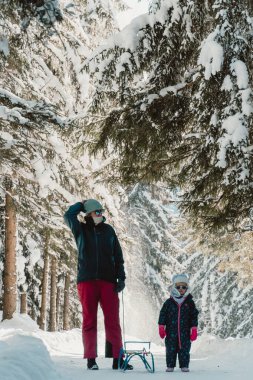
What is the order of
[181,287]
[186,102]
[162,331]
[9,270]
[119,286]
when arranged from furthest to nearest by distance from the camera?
1. [9,270]
2. [186,102]
3. [181,287]
4. [162,331]
5. [119,286]

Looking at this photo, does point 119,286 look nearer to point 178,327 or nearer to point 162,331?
point 162,331

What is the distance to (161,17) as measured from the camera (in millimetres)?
7207

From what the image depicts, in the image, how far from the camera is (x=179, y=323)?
774cm

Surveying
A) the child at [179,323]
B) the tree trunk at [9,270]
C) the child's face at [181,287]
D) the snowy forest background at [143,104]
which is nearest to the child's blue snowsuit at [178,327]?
the child at [179,323]

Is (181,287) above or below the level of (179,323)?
above

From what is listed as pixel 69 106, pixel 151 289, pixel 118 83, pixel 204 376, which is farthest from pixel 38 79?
pixel 151 289

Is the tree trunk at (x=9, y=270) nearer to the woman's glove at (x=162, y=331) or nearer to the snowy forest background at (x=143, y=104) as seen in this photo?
the snowy forest background at (x=143, y=104)

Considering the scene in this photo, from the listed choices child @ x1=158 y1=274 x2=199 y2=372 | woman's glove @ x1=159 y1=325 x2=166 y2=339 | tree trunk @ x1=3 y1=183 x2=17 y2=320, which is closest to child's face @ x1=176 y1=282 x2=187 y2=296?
child @ x1=158 y1=274 x2=199 y2=372

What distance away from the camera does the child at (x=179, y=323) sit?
759cm

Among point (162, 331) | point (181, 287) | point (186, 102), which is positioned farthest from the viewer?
point (186, 102)

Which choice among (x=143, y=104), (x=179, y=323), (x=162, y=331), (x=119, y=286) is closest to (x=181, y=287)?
(x=179, y=323)

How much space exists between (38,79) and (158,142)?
5590 mm

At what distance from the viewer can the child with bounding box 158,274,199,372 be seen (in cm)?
759

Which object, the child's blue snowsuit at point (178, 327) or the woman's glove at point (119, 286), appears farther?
the child's blue snowsuit at point (178, 327)
